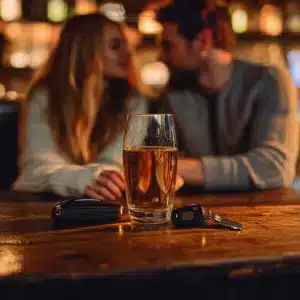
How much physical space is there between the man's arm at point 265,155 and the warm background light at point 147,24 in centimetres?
228

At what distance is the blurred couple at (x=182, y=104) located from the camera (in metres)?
1.50

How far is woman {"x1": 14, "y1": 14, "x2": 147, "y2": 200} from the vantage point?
1.67 meters

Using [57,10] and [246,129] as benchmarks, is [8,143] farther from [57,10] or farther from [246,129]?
[57,10]

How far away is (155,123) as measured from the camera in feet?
2.90

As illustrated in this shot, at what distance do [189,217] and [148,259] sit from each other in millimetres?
216

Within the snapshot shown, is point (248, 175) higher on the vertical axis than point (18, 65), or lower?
lower

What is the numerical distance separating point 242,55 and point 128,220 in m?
3.78

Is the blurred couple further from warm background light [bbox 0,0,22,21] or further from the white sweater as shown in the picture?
warm background light [bbox 0,0,22,21]

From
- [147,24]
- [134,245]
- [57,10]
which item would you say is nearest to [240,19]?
[147,24]

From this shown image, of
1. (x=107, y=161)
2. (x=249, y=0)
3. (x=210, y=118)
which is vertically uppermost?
(x=249, y=0)

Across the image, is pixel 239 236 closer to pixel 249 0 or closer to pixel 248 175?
pixel 248 175

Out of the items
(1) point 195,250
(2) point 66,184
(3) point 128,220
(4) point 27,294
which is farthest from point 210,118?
(4) point 27,294

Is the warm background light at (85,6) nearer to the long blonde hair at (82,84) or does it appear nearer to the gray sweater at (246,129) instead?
the long blonde hair at (82,84)

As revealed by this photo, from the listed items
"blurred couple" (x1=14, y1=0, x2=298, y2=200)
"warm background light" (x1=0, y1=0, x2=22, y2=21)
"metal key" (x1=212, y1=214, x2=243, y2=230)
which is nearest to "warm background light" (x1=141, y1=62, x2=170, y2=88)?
"warm background light" (x1=0, y1=0, x2=22, y2=21)
